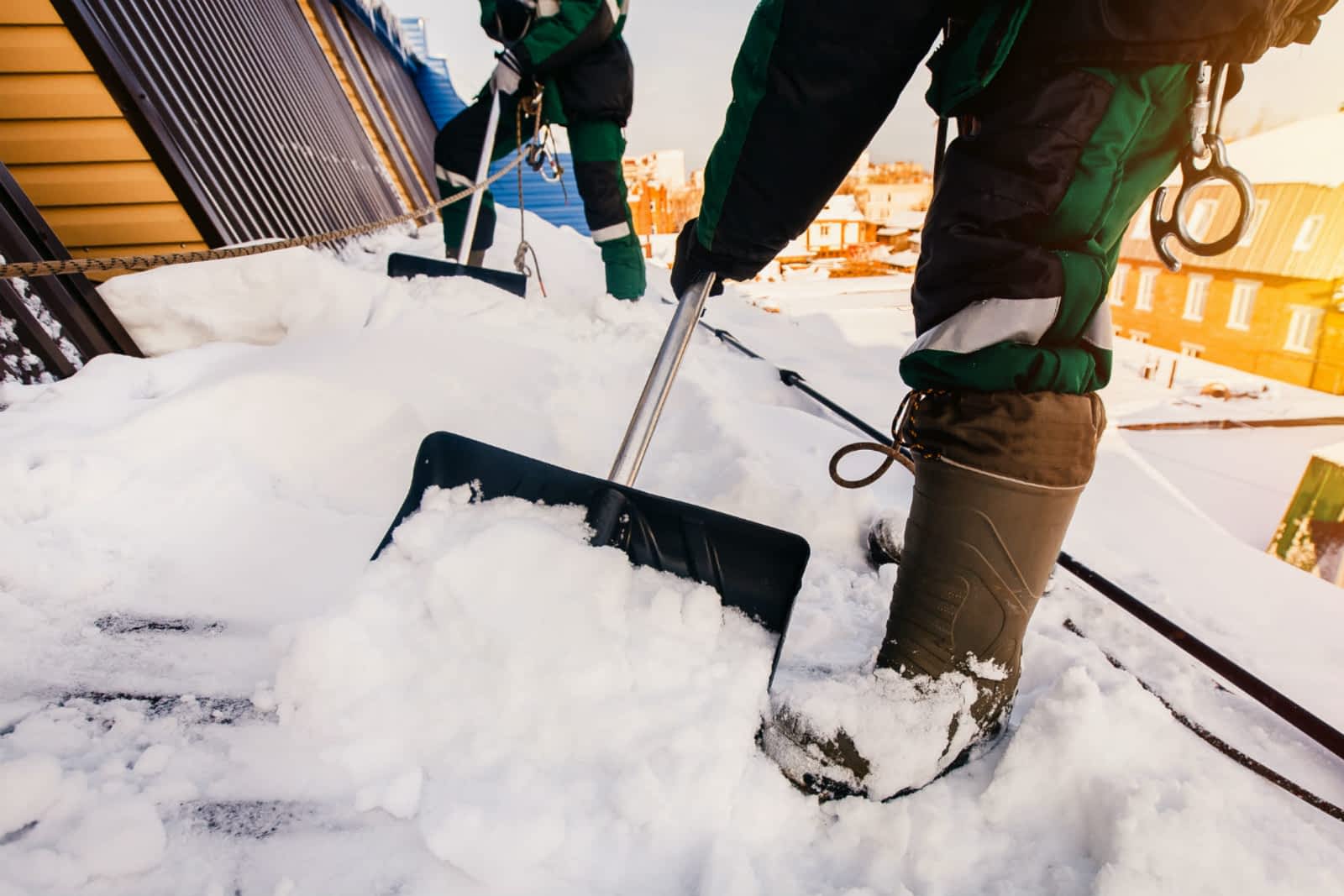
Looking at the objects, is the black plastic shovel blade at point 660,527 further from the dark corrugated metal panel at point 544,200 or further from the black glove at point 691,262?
the dark corrugated metal panel at point 544,200

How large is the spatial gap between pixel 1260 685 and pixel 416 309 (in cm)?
207

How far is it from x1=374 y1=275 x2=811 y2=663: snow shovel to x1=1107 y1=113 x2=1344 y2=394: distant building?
43.6ft

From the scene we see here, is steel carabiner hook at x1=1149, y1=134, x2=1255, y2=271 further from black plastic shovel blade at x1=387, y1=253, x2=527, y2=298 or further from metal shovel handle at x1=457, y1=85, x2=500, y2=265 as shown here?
metal shovel handle at x1=457, y1=85, x2=500, y2=265

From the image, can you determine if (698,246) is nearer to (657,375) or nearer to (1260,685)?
(657,375)

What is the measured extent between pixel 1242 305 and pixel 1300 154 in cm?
317

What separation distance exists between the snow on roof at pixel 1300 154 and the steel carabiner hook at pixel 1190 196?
52.7 ft

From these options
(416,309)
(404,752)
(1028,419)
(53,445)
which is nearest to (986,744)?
(1028,419)

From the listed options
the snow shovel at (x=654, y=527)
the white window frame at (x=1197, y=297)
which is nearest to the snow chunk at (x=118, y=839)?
the snow shovel at (x=654, y=527)

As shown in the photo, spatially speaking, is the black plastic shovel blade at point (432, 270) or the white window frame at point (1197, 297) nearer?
the black plastic shovel blade at point (432, 270)

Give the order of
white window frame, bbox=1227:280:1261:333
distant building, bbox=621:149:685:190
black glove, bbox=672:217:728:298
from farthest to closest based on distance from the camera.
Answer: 1. distant building, bbox=621:149:685:190
2. white window frame, bbox=1227:280:1261:333
3. black glove, bbox=672:217:728:298

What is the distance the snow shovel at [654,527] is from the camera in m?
0.84

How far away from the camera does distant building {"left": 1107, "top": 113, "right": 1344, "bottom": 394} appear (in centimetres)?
1173

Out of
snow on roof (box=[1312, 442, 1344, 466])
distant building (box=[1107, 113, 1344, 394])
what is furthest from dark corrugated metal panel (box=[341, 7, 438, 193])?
distant building (box=[1107, 113, 1344, 394])

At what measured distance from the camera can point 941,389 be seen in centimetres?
74
